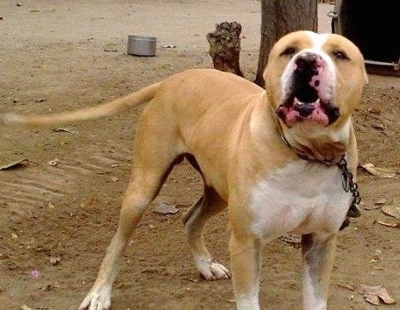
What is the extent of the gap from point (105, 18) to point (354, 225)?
9354 millimetres

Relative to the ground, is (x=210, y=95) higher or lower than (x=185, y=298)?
higher

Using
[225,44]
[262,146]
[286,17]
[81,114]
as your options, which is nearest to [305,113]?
[262,146]

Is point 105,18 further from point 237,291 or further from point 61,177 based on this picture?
point 237,291

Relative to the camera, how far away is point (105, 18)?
14.2 meters

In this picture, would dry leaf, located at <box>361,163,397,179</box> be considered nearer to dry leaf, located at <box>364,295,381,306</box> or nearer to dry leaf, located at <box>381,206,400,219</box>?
dry leaf, located at <box>381,206,400,219</box>

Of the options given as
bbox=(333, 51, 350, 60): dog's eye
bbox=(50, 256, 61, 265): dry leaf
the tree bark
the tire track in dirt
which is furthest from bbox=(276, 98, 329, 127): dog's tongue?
the tree bark

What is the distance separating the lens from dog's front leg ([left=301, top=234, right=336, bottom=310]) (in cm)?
396

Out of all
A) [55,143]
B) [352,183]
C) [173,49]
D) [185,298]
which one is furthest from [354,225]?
[173,49]

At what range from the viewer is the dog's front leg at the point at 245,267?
3.75m

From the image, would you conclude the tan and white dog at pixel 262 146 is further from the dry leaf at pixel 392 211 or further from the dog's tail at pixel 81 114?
the dry leaf at pixel 392 211

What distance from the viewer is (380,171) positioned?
6652 millimetres

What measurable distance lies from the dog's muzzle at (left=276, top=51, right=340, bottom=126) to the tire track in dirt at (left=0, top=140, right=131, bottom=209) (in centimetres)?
292

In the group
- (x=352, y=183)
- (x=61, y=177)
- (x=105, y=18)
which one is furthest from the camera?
(x=105, y=18)

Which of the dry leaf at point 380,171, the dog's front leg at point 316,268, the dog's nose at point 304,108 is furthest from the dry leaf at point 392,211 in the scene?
the dog's nose at point 304,108
